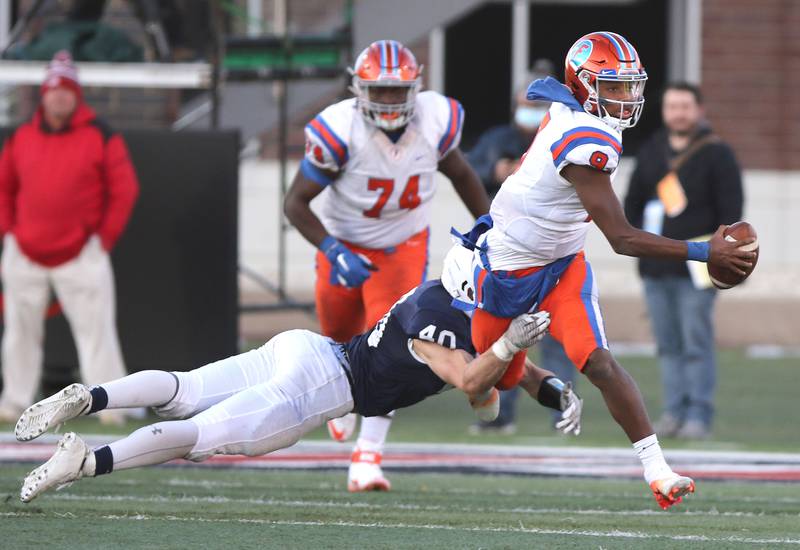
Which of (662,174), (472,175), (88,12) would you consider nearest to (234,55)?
(88,12)

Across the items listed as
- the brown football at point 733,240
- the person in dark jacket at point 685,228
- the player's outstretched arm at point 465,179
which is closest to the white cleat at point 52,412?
the brown football at point 733,240

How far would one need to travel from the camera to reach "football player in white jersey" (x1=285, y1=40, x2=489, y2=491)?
22.7 ft

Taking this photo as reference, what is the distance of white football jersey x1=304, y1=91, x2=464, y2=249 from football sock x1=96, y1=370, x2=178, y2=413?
1758 millimetres

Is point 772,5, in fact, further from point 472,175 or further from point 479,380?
point 479,380

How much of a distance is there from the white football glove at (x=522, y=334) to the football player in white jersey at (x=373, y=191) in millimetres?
1424

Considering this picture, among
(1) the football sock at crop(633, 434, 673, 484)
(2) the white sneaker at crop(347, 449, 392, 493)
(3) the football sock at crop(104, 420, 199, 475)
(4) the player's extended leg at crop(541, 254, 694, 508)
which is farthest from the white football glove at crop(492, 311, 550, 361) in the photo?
(2) the white sneaker at crop(347, 449, 392, 493)

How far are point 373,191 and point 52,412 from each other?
2.23m

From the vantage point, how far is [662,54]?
14703 millimetres

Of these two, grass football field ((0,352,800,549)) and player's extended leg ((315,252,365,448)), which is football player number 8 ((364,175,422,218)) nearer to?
player's extended leg ((315,252,365,448))

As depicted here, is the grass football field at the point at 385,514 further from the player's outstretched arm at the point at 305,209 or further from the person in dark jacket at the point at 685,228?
the person in dark jacket at the point at 685,228

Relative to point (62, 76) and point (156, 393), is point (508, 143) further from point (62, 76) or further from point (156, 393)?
point (156, 393)

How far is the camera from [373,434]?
695cm

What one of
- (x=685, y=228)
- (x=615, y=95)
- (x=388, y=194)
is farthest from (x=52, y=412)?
(x=685, y=228)

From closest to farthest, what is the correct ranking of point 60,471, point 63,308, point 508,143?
point 60,471 < point 508,143 < point 63,308
